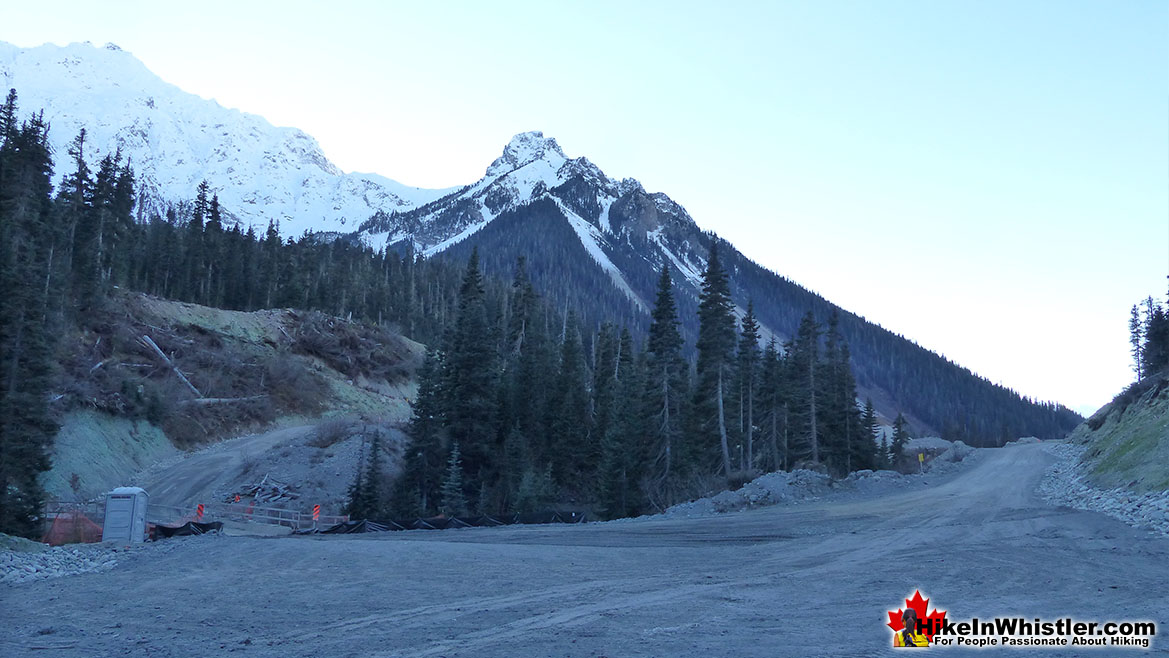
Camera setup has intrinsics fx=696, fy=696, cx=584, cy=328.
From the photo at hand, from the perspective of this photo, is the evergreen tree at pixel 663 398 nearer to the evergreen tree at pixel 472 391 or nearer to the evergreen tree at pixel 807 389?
the evergreen tree at pixel 807 389

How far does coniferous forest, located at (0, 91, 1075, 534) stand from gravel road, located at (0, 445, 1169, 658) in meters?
16.0

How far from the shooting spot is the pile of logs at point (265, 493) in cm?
4352

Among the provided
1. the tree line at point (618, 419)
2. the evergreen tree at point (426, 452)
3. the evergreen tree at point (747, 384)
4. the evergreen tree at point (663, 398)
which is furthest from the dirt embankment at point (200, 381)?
the evergreen tree at point (747, 384)

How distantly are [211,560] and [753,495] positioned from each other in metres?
19.7

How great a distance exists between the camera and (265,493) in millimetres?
44094

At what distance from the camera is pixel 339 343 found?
80.6m

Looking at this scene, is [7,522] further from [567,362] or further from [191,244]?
[191,244]

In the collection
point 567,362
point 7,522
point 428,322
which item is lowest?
point 7,522

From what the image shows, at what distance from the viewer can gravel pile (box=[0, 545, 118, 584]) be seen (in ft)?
47.6

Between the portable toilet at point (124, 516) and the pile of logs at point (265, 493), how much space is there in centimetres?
2069

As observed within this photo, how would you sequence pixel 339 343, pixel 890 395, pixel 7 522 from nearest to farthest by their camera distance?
pixel 7 522 < pixel 339 343 < pixel 890 395


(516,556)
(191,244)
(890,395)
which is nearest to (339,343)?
(191,244)

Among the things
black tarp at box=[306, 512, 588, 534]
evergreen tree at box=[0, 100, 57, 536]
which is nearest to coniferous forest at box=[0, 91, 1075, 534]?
evergreen tree at box=[0, 100, 57, 536]

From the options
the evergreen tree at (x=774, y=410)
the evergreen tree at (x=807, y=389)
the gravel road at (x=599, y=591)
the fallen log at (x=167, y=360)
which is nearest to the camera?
the gravel road at (x=599, y=591)
